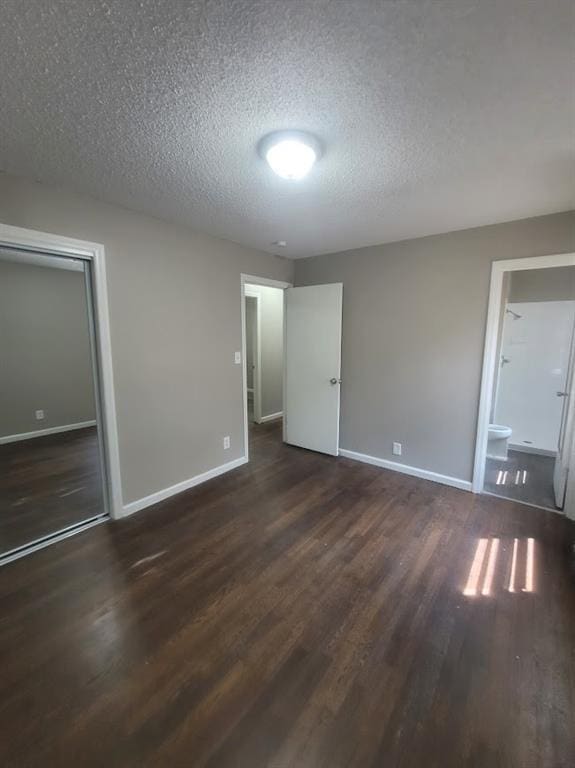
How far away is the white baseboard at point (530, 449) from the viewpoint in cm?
390

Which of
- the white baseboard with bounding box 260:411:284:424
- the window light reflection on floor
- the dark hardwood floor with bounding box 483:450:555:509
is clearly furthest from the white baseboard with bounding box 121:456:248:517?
Answer: the dark hardwood floor with bounding box 483:450:555:509

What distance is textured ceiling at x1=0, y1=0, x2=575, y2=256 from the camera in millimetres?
968

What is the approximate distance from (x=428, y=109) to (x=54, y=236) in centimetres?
223

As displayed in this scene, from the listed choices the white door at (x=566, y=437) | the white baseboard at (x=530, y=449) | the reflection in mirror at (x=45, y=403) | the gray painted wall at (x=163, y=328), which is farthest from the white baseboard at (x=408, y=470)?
the reflection in mirror at (x=45, y=403)

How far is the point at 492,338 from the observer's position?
A: 2.80 m

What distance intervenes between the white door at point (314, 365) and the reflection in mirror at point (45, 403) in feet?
7.34

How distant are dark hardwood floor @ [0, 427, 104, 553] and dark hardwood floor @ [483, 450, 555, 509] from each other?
3.64m

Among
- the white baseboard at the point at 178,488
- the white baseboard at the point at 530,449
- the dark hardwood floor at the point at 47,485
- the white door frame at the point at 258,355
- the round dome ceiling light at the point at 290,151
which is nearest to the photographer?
the round dome ceiling light at the point at 290,151

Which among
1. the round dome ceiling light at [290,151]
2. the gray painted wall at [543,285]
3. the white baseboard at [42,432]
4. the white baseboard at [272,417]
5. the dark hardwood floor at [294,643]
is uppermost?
the round dome ceiling light at [290,151]

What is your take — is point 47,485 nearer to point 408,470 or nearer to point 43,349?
point 43,349

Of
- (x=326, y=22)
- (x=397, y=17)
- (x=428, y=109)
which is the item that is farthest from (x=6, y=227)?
(x=428, y=109)

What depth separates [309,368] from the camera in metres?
3.96

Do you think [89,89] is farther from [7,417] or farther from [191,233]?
[7,417]

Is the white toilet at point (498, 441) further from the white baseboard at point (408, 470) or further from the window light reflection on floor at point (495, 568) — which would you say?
the window light reflection on floor at point (495, 568)
